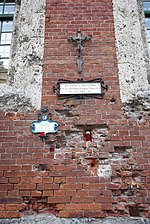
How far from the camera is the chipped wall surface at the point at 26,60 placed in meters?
3.89

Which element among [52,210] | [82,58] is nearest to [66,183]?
[52,210]

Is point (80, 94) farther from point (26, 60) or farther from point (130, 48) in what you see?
point (130, 48)

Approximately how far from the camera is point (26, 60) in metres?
4.23

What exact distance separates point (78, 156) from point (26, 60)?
5.91ft

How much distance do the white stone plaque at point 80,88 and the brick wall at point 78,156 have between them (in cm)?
12

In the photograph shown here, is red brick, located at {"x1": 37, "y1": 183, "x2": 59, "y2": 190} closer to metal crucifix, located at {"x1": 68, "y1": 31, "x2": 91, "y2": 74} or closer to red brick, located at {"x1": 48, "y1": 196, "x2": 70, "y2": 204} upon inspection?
red brick, located at {"x1": 48, "y1": 196, "x2": 70, "y2": 204}

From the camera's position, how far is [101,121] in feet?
12.2

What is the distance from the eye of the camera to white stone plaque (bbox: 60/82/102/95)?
3.88 m

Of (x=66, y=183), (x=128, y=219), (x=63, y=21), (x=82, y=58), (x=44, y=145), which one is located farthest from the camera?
(x=63, y=21)

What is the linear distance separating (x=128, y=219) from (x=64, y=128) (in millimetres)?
1420

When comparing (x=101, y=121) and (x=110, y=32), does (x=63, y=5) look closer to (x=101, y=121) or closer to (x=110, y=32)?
(x=110, y=32)

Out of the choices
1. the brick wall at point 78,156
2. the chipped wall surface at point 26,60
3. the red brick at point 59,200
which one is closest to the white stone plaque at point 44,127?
the brick wall at point 78,156

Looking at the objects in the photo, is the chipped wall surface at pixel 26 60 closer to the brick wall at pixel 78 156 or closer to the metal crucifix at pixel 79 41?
the brick wall at pixel 78 156

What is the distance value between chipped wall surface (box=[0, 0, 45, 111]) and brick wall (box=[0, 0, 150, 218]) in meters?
0.14
